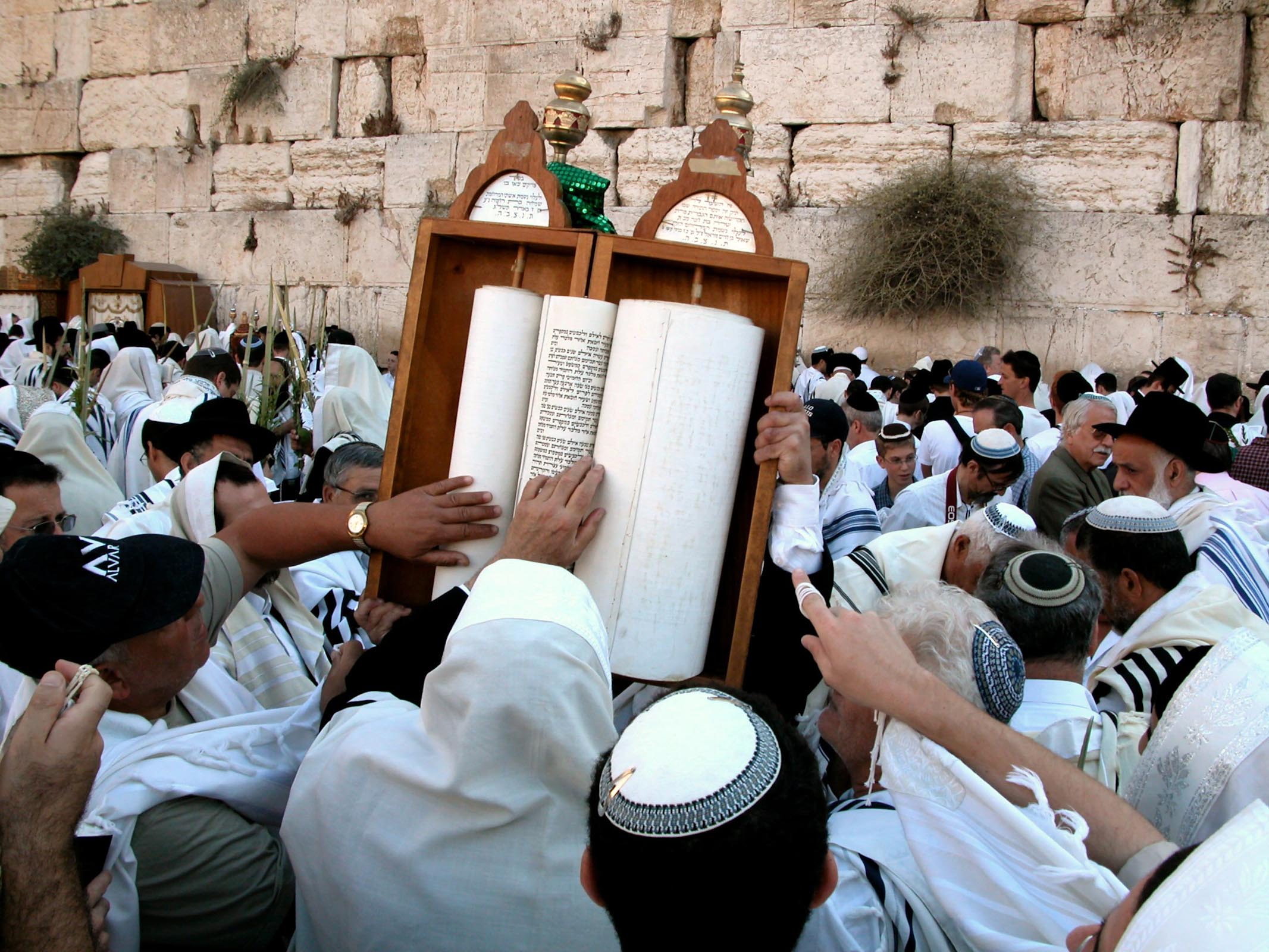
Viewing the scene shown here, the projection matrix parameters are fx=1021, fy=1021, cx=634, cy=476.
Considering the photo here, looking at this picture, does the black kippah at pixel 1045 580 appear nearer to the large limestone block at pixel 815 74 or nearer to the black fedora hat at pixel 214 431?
the black fedora hat at pixel 214 431

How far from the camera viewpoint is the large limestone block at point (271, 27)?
1357cm

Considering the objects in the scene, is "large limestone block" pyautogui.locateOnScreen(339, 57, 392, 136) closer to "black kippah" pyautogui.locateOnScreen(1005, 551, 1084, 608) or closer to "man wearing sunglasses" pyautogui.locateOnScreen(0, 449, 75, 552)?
"man wearing sunglasses" pyautogui.locateOnScreen(0, 449, 75, 552)

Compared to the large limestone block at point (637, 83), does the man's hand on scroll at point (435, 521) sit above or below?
below

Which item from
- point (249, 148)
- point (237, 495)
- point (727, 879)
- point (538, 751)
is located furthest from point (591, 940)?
point (249, 148)

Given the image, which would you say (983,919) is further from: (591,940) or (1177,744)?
(1177,744)

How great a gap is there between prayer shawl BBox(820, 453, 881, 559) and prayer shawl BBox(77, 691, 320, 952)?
2062 mm

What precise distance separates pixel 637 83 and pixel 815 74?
2.06 m

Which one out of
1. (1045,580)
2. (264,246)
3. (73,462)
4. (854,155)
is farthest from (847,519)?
(264,246)

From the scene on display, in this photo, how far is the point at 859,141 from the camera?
36.7ft

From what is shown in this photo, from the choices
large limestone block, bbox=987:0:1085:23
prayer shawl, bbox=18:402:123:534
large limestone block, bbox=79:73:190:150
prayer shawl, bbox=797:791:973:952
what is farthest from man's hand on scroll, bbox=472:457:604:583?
large limestone block, bbox=79:73:190:150

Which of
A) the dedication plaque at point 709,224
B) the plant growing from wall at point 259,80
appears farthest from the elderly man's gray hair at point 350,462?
the plant growing from wall at point 259,80

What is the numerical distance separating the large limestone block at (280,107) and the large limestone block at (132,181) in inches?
42.8

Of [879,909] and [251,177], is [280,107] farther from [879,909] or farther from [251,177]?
[879,909]

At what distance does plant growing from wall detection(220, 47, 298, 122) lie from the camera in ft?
44.6
